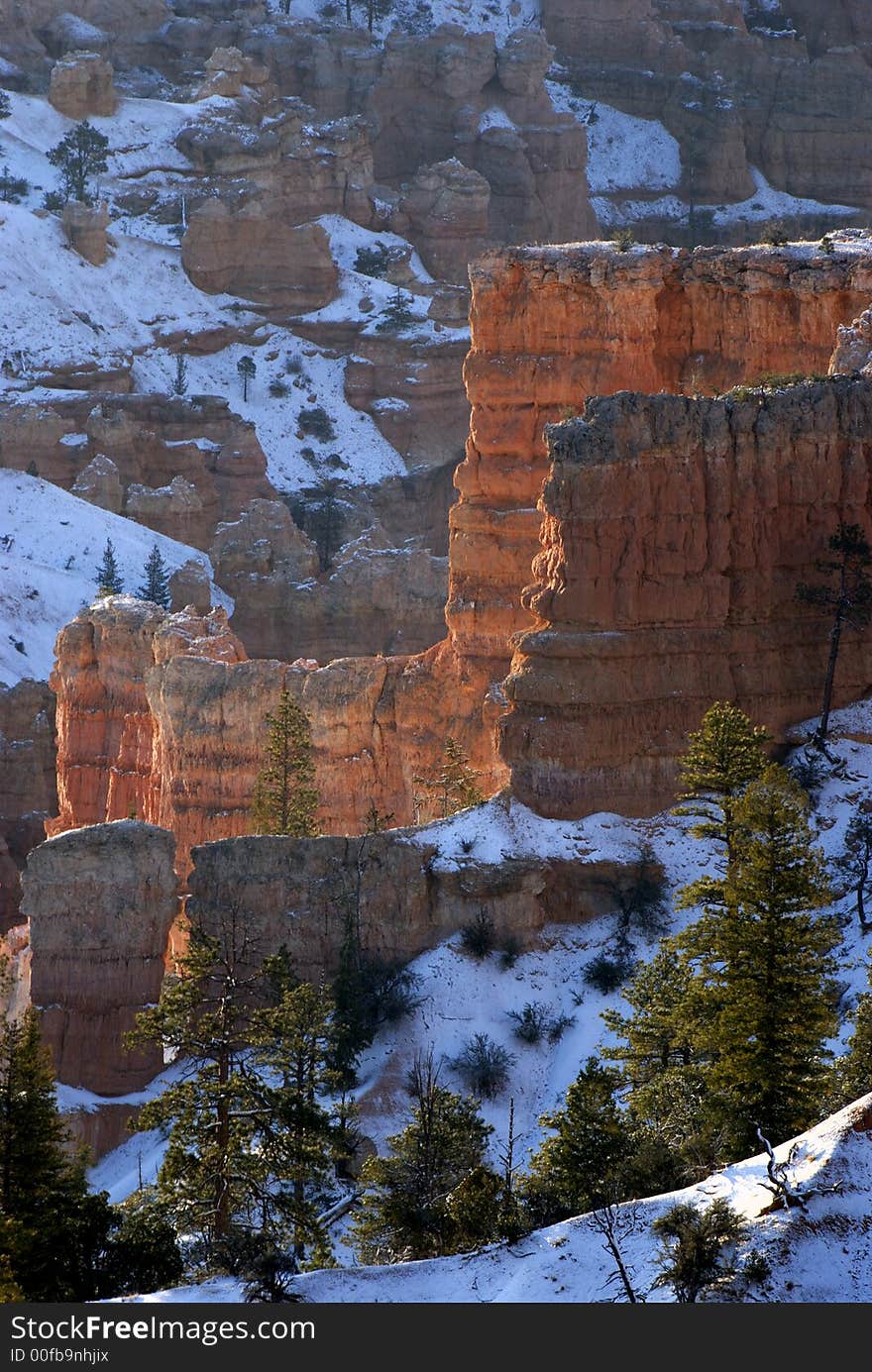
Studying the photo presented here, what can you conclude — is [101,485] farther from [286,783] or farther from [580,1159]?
[580,1159]

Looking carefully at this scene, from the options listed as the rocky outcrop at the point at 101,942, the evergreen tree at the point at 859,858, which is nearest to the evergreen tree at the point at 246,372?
the rocky outcrop at the point at 101,942

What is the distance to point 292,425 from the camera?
140 metres

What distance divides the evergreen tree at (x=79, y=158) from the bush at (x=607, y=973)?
312 feet

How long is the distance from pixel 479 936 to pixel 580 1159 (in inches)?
537

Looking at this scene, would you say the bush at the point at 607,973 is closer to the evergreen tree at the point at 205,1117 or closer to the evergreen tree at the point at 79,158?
the evergreen tree at the point at 205,1117

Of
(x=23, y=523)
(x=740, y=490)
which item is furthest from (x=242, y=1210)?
(x=23, y=523)

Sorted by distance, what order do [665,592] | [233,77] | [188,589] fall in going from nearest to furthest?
1. [665,592]
2. [188,589]
3. [233,77]

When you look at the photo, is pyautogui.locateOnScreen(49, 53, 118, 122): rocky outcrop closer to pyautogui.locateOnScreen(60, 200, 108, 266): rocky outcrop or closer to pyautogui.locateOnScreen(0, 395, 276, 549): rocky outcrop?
pyautogui.locateOnScreen(60, 200, 108, 266): rocky outcrop

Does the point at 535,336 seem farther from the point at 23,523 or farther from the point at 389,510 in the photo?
the point at 389,510

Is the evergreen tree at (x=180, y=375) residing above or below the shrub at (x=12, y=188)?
below

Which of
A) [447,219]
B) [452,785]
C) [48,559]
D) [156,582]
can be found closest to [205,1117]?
[452,785]

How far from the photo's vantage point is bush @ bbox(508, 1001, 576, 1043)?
57.2 m

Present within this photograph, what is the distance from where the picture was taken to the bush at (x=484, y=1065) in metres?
55.8

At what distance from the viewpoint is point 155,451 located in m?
130
